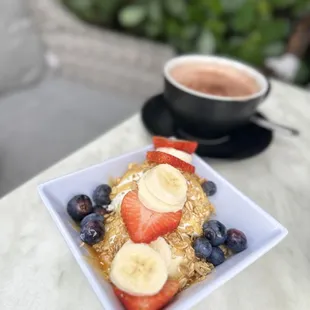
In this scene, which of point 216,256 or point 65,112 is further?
point 65,112

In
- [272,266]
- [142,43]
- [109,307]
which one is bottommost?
[142,43]

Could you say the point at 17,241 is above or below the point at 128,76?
above

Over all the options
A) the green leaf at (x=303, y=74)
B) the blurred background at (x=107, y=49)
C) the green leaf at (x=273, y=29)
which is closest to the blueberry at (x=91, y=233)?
the blurred background at (x=107, y=49)

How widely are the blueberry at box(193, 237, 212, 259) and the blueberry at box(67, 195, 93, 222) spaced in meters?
0.15

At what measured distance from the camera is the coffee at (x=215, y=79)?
830 millimetres

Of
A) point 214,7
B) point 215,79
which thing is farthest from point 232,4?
point 215,79

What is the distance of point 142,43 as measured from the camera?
60.7 inches

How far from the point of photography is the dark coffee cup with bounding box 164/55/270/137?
74cm

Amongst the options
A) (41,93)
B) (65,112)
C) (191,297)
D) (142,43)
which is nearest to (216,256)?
(191,297)

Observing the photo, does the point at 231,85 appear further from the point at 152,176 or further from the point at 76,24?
the point at 76,24

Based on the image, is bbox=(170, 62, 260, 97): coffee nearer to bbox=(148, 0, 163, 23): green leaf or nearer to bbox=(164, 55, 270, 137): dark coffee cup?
bbox=(164, 55, 270, 137): dark coffee cup

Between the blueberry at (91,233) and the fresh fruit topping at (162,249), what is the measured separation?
0.07 m

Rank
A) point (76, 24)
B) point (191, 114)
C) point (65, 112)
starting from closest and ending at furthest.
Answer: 1. point (191, 114)
2. point (65, 112)
3. point (76, 24)

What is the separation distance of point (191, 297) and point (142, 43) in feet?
3.99
